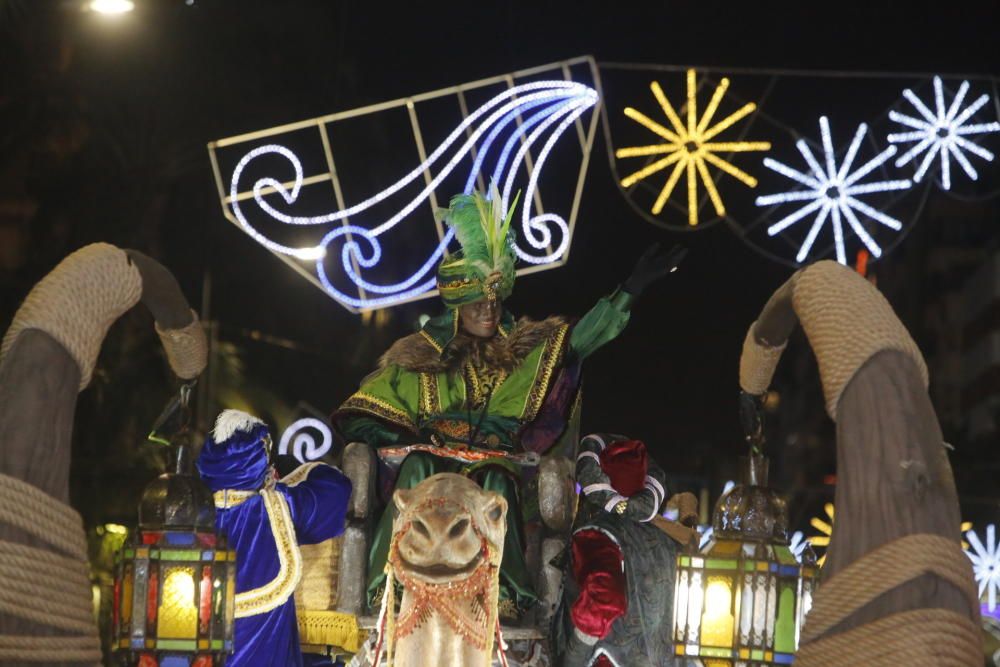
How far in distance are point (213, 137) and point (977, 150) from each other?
7.75 m

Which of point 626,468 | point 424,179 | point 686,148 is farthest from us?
point 424,179

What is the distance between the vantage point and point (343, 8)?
13.4m

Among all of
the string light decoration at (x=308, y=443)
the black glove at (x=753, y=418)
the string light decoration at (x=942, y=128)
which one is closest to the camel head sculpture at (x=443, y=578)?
the black glove at (x=753, y=418)

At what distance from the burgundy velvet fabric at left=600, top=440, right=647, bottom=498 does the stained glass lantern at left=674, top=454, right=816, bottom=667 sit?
1.68m

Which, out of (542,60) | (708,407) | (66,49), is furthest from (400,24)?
(708,407)

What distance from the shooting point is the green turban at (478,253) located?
653 centimetres

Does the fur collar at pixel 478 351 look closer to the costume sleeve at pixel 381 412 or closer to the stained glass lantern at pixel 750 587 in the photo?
the costume sleeve at pixel 381 412

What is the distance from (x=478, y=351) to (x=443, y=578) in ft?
5.75

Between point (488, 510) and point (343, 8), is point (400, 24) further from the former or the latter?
point (488, 510)

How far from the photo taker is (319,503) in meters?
6.09

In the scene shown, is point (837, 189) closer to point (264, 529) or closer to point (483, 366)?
point (483, 366)

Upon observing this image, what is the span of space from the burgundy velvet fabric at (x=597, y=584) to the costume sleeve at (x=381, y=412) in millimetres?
850

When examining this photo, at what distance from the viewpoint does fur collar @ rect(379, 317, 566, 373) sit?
661 centimetres

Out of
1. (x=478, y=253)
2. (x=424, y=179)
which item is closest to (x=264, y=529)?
(x=478, y=253)
